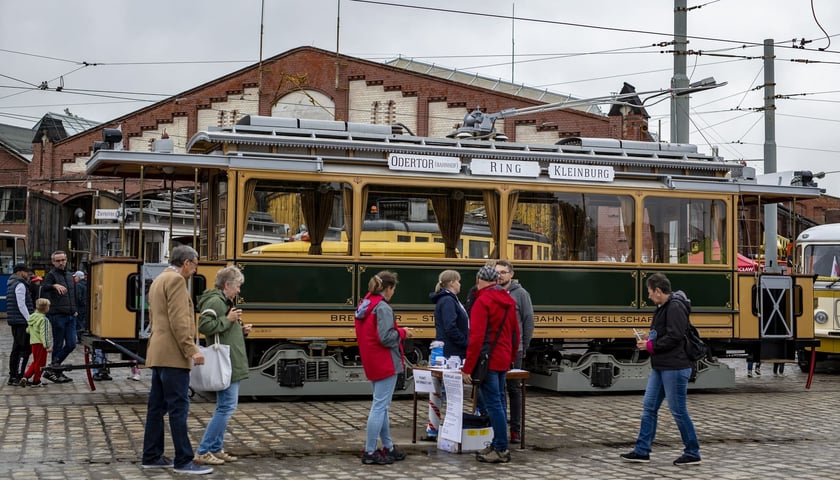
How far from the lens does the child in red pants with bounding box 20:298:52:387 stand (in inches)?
570

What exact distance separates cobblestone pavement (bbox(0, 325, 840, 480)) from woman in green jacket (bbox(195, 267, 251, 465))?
0.30 metres

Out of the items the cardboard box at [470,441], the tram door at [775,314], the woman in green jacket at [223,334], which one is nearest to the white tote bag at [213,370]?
the woman in green jacket at [223,334]

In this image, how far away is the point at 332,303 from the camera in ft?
44.6

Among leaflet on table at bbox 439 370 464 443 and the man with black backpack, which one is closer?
the man with black backpack

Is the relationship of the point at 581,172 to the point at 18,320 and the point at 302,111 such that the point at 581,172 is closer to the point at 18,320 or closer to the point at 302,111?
the point at 18,320

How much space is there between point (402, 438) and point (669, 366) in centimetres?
280

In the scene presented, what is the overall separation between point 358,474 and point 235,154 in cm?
580

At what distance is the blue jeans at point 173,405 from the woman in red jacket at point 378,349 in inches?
60.0

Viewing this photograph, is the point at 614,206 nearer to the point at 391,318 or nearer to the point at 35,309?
the point at 391,318

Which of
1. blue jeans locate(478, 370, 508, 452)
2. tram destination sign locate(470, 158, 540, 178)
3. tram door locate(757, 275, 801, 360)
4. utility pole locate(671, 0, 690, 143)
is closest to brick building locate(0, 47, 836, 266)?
utility pole locate(671, 0, 690, 143)

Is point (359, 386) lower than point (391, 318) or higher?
lower

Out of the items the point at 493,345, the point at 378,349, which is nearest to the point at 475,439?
the point at 493,345

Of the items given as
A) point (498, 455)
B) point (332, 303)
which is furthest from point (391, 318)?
point (332, 303)

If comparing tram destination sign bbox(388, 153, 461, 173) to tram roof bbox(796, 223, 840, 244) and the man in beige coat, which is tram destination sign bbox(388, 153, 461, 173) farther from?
tram roof bbox(796, 223, 840, 244)
